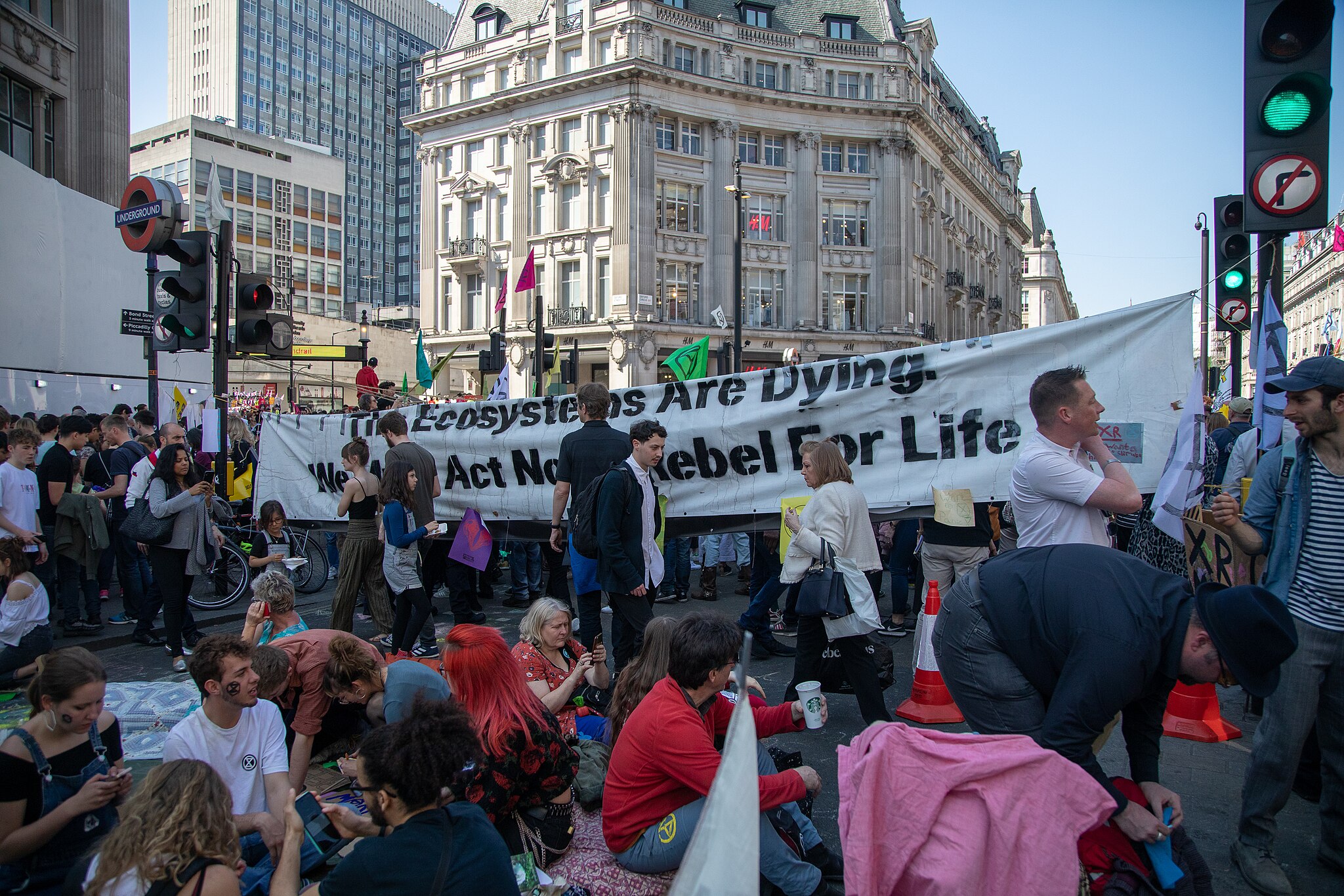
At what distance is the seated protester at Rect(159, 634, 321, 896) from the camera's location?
352cm

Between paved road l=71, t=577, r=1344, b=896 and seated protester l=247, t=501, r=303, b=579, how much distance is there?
1539 millimetres

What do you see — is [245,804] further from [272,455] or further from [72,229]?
[72,229]

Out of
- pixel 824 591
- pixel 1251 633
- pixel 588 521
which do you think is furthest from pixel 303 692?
pixel 1251 633

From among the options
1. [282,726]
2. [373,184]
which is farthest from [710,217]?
[373,184]

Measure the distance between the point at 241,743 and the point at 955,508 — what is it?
4.54m

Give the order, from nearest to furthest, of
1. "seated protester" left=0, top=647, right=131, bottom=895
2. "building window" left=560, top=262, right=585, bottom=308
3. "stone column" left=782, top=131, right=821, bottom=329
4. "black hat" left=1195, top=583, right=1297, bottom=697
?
"black hat" left=1195, top=583, right=1297, bottom=697, "seated protester" left=0, top=647, right=131, bottom=895, "building window" left=560, top=262, right=585, bottom=308, "stone column" left=782, top=131, right=821, bottom=329

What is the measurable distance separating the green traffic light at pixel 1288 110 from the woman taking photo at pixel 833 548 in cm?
268

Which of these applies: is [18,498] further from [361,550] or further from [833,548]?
[833,548]

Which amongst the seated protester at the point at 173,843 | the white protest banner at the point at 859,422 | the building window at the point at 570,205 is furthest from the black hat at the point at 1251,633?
the building window at the point at 570,205

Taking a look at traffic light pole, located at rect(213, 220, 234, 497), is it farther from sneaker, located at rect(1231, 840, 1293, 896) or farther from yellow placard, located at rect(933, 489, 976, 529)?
sneaker, located at rect(1231, 840, 1293, 896)

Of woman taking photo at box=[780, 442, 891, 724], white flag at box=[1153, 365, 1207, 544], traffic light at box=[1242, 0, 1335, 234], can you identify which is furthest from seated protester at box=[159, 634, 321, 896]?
traffic light at box=[1242, 0, 1335, 234]

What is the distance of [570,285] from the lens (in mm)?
43531

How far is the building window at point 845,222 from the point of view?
44875 mm

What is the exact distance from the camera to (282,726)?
3848 mm
